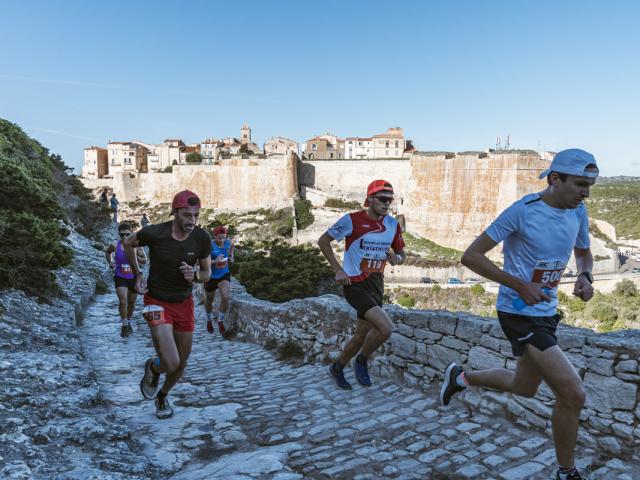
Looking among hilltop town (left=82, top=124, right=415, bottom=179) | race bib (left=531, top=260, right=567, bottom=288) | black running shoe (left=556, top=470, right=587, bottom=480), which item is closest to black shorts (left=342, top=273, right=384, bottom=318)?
race bib (left=531, top=260, right=567, bottom=288)

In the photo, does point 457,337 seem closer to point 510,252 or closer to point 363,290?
point 363,290

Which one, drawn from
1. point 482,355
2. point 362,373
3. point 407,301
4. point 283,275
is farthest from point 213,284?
point 407,301

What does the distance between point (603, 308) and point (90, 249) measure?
28.1 meters

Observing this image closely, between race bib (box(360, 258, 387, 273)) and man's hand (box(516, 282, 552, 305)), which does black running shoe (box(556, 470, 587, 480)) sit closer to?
man's hand (box(516, 282, 552, 305))

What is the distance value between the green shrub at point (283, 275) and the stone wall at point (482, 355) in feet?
41.3

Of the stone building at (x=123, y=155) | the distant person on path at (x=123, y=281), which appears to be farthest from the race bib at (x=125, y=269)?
the stone building at (x=123, y=155)

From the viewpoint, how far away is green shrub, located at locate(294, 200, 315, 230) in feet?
156

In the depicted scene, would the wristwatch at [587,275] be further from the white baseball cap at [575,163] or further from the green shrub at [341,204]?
the green shrub at [341,204]

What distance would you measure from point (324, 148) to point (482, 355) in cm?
7956

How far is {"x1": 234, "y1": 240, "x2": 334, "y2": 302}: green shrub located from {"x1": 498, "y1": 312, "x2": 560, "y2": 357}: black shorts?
1582cm

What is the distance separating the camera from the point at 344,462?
3131 mm

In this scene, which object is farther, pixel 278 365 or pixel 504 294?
pixel 278 365

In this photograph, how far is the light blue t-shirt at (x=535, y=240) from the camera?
2668mm

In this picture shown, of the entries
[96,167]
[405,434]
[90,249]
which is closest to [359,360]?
[405,434]
